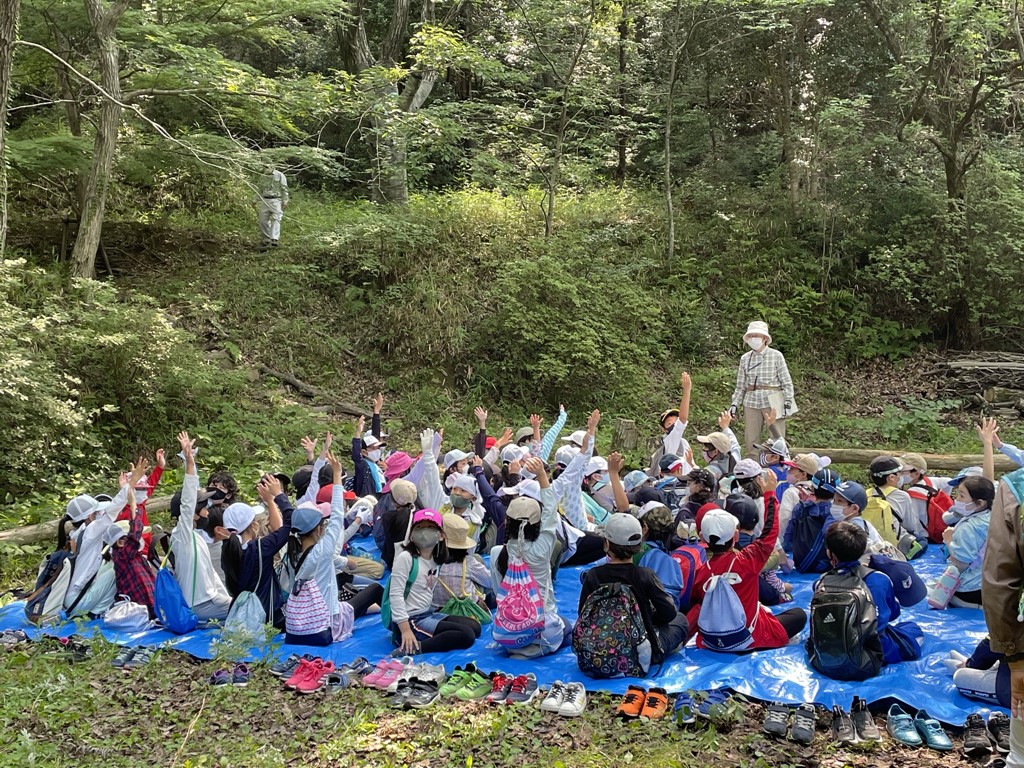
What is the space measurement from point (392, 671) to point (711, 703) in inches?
80.6

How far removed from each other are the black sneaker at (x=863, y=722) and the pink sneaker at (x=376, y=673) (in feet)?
9.35

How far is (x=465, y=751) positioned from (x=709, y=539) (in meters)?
2.05

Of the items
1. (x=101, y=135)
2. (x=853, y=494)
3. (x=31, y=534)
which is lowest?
(x=31, y=534)

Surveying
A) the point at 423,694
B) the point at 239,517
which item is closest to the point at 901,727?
the point at 423,694

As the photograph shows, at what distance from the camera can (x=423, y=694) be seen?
15.8 ft

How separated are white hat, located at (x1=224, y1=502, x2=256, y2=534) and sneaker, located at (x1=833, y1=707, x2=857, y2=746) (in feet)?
13.8

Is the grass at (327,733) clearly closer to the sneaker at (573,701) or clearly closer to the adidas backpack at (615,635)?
the sneaker at (573,701)

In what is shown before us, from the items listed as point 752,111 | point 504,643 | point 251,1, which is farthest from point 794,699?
point 752,111

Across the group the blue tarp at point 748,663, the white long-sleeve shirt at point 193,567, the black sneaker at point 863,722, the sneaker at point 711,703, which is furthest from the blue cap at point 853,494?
the white long-sleeve shirt at point 193,567

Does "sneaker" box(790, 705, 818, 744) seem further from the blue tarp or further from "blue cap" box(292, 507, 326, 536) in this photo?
"blue cap" box(292, 507, 326, 536)

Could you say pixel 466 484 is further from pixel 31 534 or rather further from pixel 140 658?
pixel 31 534

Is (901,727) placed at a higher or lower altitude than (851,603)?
lower

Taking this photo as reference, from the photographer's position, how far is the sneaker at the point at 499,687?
4766mm

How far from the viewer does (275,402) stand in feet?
39.0
